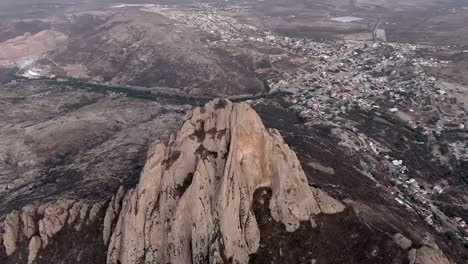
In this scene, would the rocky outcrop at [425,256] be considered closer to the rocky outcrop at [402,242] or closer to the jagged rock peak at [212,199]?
the rocky outcrop at [402,242]

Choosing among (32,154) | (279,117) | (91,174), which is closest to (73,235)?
(91,174)

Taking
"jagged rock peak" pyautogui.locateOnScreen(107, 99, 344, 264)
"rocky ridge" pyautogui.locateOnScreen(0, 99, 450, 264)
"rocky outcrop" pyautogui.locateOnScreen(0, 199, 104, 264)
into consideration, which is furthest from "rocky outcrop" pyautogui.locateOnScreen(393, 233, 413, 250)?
"rocky outcrop" pyautogui.locateOnScreen(0, 199, 104, 264)

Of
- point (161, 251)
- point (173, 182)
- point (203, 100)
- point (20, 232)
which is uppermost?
point (173, 182)

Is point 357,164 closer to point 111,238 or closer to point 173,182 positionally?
point 173,182

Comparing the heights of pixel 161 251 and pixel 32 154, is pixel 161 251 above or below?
above

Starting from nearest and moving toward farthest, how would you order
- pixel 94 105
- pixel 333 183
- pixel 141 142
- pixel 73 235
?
pixel 73 235
pixel 333 183
pixel 141 142
pixel 94 105

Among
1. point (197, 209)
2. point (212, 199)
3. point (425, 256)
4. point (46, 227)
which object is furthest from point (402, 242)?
point (46, 227)
